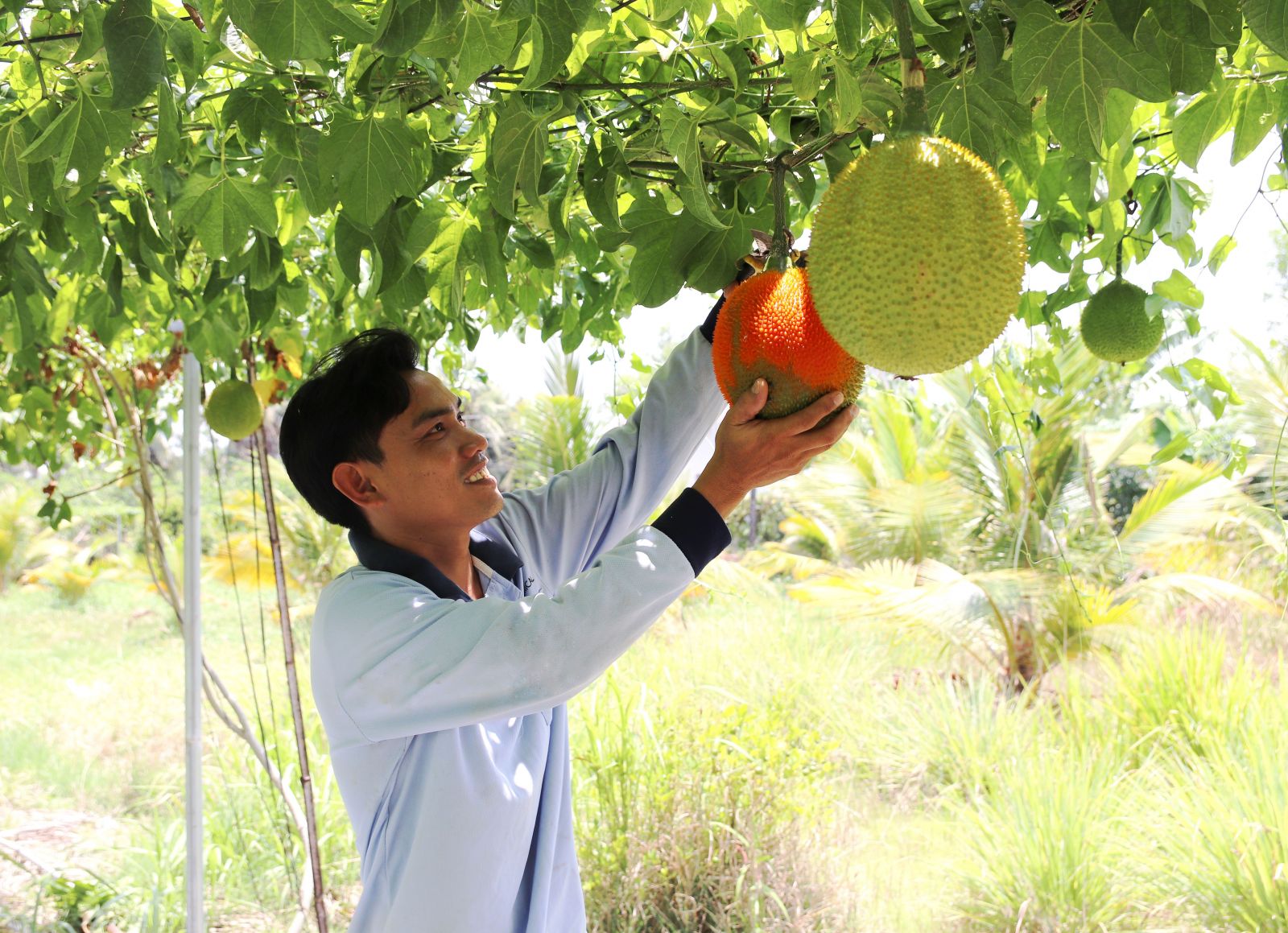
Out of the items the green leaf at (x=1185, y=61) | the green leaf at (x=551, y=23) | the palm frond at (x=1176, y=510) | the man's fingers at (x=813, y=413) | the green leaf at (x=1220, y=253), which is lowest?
the man's fingers at (x=813, y=413)

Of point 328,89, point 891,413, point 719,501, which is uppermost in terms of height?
point 891,413

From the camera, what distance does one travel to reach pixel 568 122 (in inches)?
60.4

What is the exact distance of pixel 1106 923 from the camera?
3387 mm

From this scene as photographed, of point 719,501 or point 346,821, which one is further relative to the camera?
point 346,821

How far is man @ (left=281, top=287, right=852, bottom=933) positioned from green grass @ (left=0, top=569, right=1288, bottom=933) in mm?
2006

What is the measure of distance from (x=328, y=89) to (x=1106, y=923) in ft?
11.0

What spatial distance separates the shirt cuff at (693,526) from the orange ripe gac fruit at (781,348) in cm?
21

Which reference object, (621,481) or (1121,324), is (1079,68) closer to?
(1121,324)

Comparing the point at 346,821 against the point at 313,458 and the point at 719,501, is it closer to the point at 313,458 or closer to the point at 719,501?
the point at 313,458

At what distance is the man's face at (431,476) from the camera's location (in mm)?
1487

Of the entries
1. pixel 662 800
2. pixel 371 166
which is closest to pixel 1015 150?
pixel 371 166

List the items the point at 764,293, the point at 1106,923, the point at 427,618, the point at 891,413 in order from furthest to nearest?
1. the point at 891,413
2. the point at 1106,923
3. the point at 427,618
4. the point at 764,293

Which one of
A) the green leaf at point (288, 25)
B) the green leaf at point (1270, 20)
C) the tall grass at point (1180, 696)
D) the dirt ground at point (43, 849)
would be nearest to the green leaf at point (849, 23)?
the green leaf at point (1270, 20)

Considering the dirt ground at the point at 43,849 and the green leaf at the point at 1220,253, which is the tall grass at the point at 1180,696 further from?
the dirt ground at the point at 43,849
